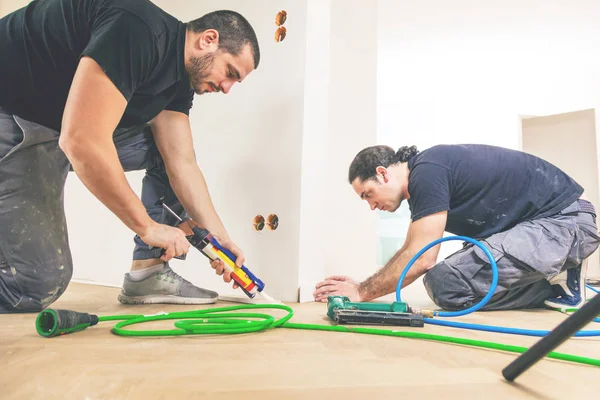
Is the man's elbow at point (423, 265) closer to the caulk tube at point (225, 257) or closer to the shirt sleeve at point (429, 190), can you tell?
the shirt sleeve at point (429, 190)

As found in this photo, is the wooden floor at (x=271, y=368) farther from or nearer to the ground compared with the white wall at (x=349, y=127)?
nearer to the ground

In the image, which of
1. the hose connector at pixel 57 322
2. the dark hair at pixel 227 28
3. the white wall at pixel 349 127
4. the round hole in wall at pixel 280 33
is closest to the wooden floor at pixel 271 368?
the hose connector at pixel 57 322

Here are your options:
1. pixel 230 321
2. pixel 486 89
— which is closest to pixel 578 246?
pixel 230 321

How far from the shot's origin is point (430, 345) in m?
0.95

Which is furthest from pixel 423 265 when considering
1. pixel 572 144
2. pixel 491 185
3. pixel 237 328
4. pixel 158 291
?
pixel 572 144

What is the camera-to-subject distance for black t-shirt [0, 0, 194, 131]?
1083mm

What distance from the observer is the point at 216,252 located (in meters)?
1.44

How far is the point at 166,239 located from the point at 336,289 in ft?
2.43

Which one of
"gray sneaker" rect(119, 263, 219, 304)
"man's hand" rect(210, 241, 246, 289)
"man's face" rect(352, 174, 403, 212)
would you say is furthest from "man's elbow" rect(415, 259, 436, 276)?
"gray sneaker" rect(119, 263, 219, 304)

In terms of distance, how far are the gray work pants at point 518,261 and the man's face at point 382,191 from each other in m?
0.32

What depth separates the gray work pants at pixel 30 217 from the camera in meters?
1.32

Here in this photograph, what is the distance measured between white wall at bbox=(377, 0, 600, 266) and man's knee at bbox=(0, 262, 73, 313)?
339 centimetres

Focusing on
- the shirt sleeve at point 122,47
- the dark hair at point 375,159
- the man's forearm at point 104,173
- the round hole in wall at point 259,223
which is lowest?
the round hole in wall at point 259,223

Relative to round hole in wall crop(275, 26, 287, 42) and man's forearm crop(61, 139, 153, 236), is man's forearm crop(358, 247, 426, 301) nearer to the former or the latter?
man's forearm crop(61, 139, 153, 236)
